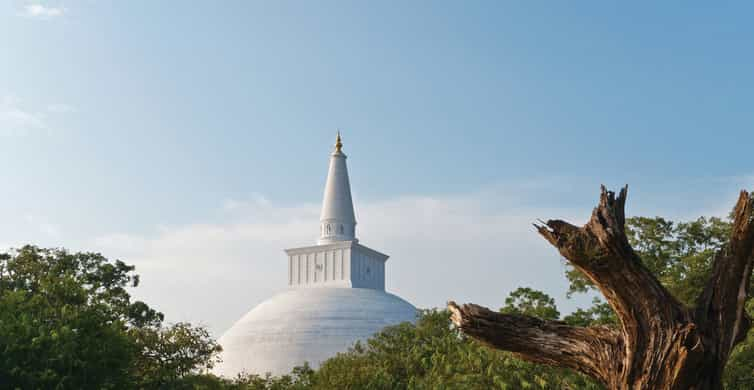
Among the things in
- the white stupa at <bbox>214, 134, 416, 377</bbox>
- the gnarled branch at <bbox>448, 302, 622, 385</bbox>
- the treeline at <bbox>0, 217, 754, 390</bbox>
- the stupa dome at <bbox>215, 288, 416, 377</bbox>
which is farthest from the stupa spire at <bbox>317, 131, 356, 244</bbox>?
the gnarled branch at <bbox>448, 302, 622, 385</bbox>

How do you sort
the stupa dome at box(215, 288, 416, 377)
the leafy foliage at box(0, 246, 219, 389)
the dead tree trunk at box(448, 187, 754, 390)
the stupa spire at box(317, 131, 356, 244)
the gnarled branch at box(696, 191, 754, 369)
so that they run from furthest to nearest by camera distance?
the stupa spire at box(317, 131, 356, 244) → the stupa dome at box(215, 288, 416, 377) → the leafy foliage at box(0, 246, 219, 389) → the gnarled branch at box(696, 191, 754, 369) → the dead tree trunk at box(448, 187, 754, 390)

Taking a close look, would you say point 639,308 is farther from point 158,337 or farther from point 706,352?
point 158,337

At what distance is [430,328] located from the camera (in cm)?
3725

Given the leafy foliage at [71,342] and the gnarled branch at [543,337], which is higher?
the leafy foliage at [71,342]

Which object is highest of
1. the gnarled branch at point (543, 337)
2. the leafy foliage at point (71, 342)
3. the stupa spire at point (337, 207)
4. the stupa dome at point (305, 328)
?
the stupa spire at point (337, 207)

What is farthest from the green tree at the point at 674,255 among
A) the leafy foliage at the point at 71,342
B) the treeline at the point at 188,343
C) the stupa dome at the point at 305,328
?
the stupa dome at the point at 305,328

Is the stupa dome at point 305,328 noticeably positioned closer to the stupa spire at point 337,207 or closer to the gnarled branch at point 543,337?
the stupa spire at point 337,207

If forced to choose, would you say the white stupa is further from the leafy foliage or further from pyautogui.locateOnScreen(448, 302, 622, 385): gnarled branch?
pyautogui.locateOnScreen(448, 302, 622, 385): gnarled branch

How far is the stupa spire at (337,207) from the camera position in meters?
79.2

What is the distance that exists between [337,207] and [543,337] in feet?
235

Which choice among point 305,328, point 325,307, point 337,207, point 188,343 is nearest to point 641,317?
point 188,343

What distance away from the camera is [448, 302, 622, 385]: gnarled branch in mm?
7805

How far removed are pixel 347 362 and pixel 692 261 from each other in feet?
42.6

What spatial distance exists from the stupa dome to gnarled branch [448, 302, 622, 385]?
59748 millimetres
